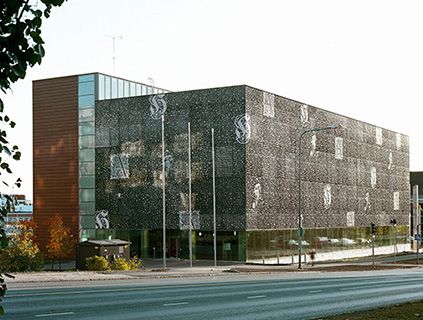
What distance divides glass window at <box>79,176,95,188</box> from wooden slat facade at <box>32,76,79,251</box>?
38cm

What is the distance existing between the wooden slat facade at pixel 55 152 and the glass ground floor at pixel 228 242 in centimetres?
376

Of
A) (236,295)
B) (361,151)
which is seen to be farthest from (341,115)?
(236,295)

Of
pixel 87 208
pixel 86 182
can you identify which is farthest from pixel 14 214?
pixel 86 182

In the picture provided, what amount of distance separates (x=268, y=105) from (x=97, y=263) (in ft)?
84.5

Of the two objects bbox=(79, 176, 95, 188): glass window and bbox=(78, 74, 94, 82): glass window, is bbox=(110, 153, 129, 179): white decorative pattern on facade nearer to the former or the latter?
bbox=(79, 176, 95, 188): glass window

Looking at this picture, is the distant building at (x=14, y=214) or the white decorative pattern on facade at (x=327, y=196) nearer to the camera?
the distant building at (x=14, y=214)

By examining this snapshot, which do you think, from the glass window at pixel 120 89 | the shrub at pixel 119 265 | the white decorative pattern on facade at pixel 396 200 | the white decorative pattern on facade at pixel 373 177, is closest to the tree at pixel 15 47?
the shrub at pixel 119 265

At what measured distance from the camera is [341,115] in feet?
259

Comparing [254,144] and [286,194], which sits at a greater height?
[254,144]

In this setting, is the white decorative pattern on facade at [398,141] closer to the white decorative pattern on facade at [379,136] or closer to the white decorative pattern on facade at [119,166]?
the white decorative pattern on facade at [379,136]

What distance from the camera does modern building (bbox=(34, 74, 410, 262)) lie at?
59.1 metres

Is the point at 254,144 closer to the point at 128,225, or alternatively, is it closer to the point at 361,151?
the point at 128,225

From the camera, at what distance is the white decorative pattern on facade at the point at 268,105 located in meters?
62.1

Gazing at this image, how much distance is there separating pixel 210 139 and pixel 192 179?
382cm
